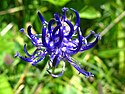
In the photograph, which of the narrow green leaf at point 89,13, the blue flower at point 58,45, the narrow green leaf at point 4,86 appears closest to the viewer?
the blue flower at point 58,45

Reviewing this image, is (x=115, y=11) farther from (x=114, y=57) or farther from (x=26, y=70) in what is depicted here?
(x=26, y=70)

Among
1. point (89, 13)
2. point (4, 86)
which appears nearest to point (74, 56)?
point (89, 13)

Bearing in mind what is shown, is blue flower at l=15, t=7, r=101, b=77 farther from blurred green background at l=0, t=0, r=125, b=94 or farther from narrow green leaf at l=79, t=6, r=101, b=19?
narrow green leaf at l=79, t=6, r=101, b=19

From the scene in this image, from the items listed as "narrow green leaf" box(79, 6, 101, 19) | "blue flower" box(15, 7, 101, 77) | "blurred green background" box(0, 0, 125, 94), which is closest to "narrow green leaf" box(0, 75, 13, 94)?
"blurred green background" box(0, 0, 125, 94)

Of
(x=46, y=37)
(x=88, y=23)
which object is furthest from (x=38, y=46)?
(x=88, y=23)

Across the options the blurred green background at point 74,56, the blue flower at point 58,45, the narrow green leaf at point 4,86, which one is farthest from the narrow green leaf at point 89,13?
the blue flower at point 58,45

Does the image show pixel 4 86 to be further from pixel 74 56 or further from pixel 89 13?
pixel 89 13

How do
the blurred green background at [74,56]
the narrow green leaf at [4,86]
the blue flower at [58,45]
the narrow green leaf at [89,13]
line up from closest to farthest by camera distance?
the blue flower at [58,45] → the narrow green leaf at [4,86] → the blurred green background at [74,56] → the narrow green leaf at [89,13]

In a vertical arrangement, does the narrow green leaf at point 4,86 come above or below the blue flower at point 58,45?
below

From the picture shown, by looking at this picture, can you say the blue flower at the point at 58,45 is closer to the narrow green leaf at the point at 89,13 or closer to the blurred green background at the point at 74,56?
the blurred green background at the point at 74,56
